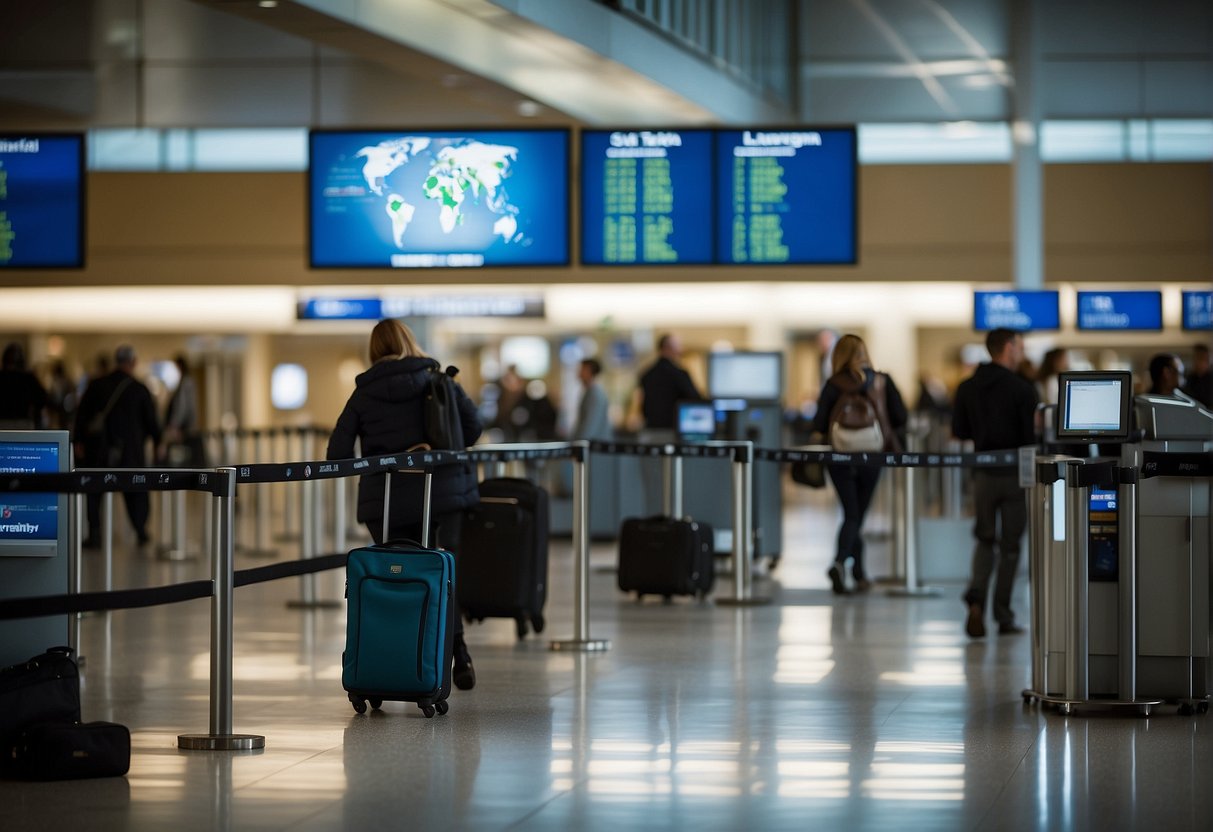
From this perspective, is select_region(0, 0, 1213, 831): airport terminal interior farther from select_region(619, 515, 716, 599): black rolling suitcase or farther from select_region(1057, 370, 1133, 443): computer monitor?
select_region(619, 515, 716, 599): black rolling suitcase

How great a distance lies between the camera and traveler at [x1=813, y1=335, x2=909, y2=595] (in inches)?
426

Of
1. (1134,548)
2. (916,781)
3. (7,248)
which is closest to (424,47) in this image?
(7,248)

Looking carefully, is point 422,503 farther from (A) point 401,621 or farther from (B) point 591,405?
(B) point 591,405

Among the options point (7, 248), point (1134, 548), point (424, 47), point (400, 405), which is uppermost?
point (424, 47)

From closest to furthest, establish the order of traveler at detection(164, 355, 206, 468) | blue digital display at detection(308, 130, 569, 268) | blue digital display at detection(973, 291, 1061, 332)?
1. blue digital display at detection(308, 130, 569, 268)
2. blue digital display at detection(973, 291, 1061, 332)
3. traveler at detection(164, 355, 206, 468)

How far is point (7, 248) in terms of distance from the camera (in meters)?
12.3

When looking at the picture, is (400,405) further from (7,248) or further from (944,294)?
(944,294)

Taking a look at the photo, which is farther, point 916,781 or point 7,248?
point 7,248

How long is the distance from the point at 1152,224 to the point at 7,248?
14105 mm

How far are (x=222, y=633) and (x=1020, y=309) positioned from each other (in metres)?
13.0

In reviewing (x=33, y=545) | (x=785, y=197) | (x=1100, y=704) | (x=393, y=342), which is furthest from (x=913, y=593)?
(x=33, y=545)

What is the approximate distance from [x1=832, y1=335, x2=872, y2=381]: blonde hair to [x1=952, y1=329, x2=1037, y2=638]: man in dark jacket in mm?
1575

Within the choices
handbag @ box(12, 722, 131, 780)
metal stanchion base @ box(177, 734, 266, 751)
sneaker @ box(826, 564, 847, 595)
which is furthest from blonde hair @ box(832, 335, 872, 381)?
handbag @ box(12, 722, 131, 780)

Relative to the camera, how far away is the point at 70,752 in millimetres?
5375
